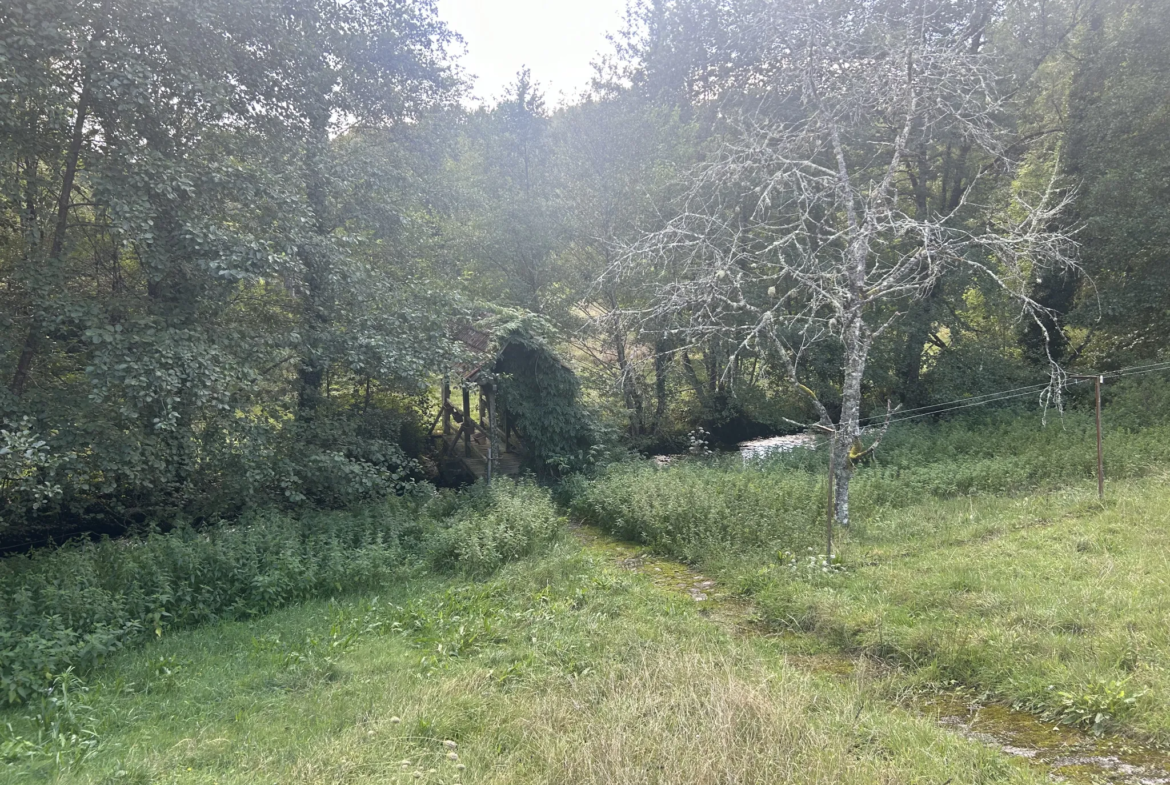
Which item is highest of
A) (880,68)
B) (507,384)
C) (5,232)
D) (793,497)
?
(880,68)

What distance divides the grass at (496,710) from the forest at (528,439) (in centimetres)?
3

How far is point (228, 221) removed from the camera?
7527 mm

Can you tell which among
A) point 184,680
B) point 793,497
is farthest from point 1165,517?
point 184,680

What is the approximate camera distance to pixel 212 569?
22.8ft

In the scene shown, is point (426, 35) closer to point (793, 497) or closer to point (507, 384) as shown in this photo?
point (507, 384)

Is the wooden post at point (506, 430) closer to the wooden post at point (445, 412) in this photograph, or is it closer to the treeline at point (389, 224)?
the wooden post at point (445, 412)

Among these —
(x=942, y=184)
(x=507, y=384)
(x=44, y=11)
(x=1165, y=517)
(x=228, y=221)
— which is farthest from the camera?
(x=942, y=184)

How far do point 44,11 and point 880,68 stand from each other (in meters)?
8.86

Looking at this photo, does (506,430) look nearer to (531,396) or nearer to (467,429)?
(467,429)

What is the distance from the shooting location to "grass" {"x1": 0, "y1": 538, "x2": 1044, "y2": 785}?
10.7ft

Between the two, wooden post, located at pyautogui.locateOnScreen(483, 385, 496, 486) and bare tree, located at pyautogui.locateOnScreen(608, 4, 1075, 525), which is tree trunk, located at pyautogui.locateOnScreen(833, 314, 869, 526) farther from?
wooden post, located at pyautogui.locateOnScreen(483, 385, 496, 486)

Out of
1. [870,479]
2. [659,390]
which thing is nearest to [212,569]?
[870,479]

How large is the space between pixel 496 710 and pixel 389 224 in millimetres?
8759

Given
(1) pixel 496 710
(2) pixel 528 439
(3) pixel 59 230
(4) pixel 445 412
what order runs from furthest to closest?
1. (4) pixel 445 412
2. (2) pixel 528 439
3. (3) pixel 59 230
4. (1) pixel 496 710
